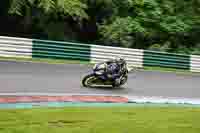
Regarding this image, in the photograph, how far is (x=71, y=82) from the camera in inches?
567

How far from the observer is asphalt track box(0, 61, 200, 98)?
13219 mm

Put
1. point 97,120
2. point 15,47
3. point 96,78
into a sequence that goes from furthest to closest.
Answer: point 15,47
point 96,78
point 97,120

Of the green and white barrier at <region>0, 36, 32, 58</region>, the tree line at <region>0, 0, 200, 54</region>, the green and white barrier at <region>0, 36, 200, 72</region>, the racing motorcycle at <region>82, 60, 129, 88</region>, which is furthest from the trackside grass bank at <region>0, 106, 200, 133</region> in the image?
the tree line at <region>0, 0, 200, 54</region>

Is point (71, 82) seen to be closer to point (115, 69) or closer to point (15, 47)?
point (115, 69)

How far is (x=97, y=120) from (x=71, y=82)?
15.5 feet

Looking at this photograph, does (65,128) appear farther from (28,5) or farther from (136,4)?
(136,4)

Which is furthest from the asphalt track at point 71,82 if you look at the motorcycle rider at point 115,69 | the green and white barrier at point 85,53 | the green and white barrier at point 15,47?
the green and white barrier at point 85,53

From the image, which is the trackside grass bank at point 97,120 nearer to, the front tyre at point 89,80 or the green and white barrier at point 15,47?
the front tyre at point 89,80

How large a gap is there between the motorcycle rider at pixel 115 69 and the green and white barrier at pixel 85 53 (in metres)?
4.96

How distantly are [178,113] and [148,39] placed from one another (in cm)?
1381

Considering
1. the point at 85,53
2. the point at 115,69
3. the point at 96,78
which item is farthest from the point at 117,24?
the point at 96,78

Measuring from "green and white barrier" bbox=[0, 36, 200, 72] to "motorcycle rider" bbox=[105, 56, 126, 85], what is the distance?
496cm

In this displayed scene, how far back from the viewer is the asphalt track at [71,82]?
1322 centimetres

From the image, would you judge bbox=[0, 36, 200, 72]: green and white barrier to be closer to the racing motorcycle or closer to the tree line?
the tree line
